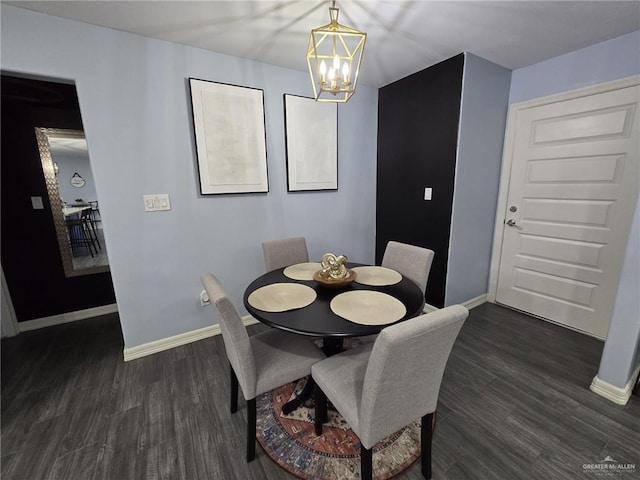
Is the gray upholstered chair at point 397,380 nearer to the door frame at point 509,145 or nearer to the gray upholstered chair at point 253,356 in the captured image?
the gray upholstered chair at point 253,356

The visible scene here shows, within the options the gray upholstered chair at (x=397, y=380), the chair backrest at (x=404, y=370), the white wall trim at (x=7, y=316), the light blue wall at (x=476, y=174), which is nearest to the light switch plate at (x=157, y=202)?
the white wall trim at (x=7, y=316)

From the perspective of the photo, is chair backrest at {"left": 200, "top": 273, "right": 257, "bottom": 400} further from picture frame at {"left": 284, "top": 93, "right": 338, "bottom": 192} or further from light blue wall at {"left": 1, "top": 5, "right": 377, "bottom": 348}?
picture frame at {"left": 284, "top": 93, "right": 338, "bottom": 192}

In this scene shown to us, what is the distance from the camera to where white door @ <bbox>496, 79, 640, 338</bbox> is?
2.09 m

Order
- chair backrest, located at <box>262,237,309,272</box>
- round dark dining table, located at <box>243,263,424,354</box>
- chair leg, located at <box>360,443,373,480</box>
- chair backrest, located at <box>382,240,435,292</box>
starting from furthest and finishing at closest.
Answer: chair backrest, located at <box>262,237,309,272</box>, chair backrest, located at <box>382,240,435,292</box>, round dark dining table, located at <box>243,263,424,354</box>, chair leg, located at <box>360,443,373,480</box>

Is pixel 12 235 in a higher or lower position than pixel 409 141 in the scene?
lower

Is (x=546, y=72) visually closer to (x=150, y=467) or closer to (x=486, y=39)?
(x=486, y=39)

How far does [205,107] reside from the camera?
2113mm

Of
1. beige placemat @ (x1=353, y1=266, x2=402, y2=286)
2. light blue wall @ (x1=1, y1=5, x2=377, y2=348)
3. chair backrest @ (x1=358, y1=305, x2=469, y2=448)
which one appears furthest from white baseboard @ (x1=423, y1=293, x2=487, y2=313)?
chair backrest @ (x1=358, y1=305, x2=469, y2=448)

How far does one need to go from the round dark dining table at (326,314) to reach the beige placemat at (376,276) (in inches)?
1.6

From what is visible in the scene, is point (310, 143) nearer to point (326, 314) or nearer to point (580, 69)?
point (326, 314)

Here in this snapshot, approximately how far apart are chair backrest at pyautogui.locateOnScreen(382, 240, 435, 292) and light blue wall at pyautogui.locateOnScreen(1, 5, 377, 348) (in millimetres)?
979

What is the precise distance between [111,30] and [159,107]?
0.50 m

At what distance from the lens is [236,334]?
3.81 ft

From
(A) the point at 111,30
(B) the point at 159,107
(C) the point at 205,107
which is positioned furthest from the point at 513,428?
(A) the point at 111,30
